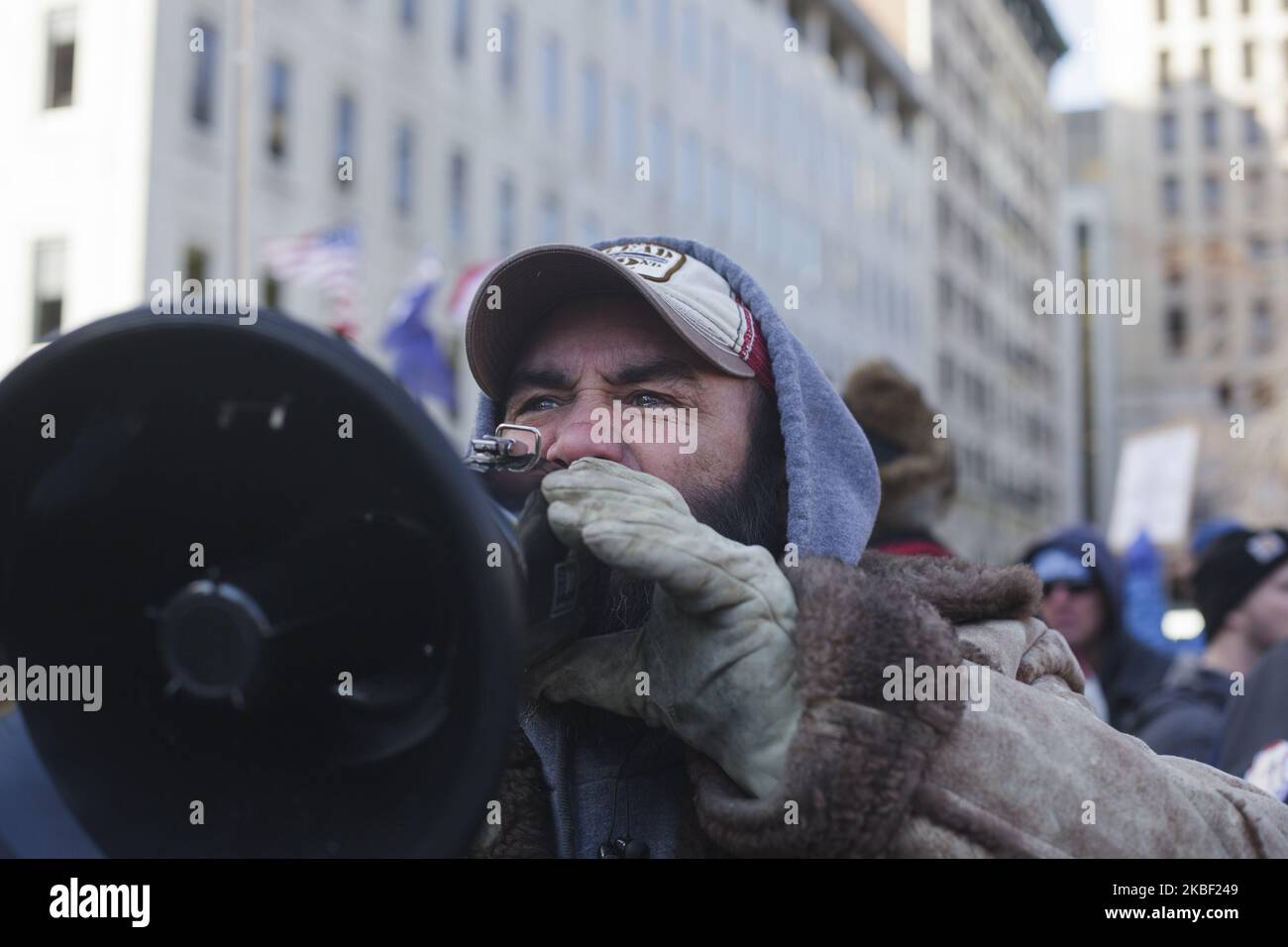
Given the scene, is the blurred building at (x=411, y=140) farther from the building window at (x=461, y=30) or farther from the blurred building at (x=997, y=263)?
the blurred building at (x=997, y=263)

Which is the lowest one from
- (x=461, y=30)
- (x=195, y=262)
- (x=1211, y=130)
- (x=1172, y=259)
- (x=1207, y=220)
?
(x=1172, y=259)

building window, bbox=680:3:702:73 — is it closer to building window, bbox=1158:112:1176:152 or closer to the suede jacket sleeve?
the suede jacket sleeve

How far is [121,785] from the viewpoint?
1.51m

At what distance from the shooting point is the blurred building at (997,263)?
60.0m

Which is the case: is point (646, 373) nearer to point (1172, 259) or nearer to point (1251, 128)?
point (1172, 259)

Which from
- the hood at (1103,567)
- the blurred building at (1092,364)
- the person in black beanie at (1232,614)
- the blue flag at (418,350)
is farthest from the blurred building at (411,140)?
the blurred building at (1092,364)

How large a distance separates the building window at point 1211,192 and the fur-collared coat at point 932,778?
73627 mm

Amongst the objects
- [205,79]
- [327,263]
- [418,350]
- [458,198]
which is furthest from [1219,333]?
[458,198]

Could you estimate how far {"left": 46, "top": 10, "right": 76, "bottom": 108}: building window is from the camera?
22203 mm

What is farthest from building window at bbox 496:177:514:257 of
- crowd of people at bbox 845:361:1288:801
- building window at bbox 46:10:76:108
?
crowd of people at bbox 845:361:1288:801

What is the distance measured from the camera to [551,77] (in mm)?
32062

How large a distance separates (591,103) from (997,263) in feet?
130
